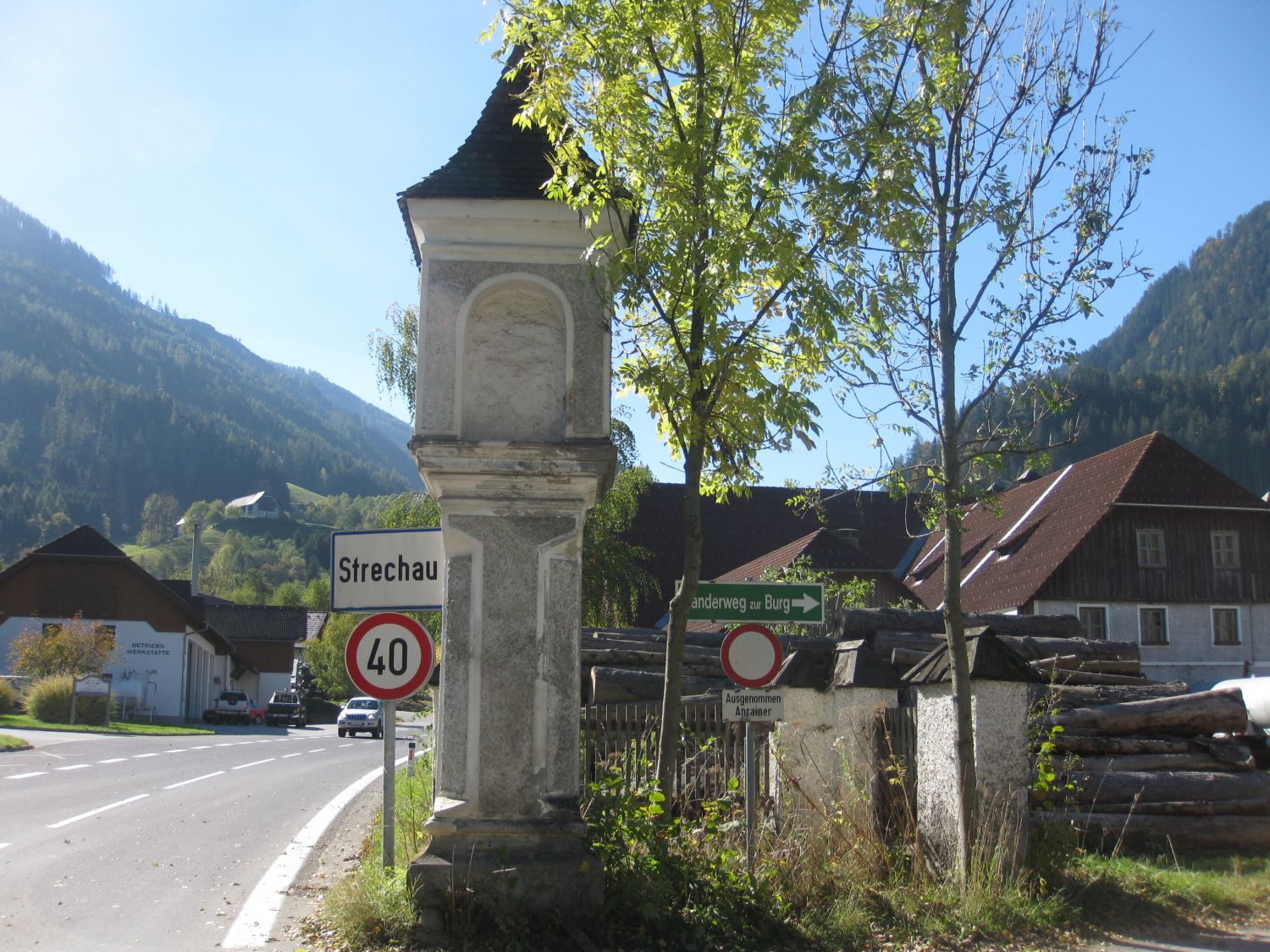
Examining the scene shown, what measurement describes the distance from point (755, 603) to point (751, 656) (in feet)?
1.78

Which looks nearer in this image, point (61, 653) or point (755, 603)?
point (755, 603)

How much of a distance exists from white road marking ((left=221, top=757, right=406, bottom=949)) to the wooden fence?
111 inches

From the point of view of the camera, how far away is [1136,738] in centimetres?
1191

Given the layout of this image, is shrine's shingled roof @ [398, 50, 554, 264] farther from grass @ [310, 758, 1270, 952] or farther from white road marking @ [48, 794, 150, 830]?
white road marking @ [48, 794, 150, 830]

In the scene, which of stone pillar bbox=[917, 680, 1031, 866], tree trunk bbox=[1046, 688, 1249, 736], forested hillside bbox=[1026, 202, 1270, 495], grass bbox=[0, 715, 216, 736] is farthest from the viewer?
forested hillside bbox=[1026, 202, 1270, 495]

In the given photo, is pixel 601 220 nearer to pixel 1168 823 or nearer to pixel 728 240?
pixel 728 240

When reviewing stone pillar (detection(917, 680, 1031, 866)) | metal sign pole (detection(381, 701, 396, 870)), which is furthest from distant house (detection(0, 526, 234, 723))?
stone pillar (detection(917, 680, 1031, 866))

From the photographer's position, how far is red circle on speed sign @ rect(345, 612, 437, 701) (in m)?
8.13

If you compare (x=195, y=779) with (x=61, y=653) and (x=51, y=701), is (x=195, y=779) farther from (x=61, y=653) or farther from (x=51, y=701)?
(x=61, y=653)

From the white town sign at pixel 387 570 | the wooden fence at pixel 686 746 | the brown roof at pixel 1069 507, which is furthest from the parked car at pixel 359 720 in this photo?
the white town sign at pixel 387 570

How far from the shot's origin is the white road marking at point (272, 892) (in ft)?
25.6

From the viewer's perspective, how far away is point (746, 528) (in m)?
44.3

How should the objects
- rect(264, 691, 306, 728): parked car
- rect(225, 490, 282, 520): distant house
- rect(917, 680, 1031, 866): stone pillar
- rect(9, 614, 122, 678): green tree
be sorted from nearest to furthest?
rect(917, 680, 1031, 866): stone pillar
rect(9, 614, 122, 678): green tree
rect(264, 691, 306, 728): parked car
rect(225, 490, 282, 520): distant house

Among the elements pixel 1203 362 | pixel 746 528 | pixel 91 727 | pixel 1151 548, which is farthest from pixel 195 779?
pixel 1203 362
